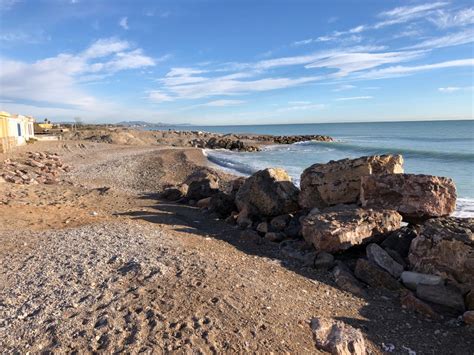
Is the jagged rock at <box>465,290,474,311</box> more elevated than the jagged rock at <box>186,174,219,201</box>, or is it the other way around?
the jagged rock at <box>186,174,219,201</box>

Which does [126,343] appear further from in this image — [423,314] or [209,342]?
[423,314]

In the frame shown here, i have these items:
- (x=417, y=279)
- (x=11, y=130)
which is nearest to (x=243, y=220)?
(x=417, y=279)

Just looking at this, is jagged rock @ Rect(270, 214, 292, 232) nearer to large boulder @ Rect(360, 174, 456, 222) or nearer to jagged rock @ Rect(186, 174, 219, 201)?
large boulder @ Rect(360, 174, 456, 222)

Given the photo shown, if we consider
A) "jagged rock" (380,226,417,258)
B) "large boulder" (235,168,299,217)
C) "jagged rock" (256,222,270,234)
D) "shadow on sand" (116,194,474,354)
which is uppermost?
"large boulder" (235,168,299,217)

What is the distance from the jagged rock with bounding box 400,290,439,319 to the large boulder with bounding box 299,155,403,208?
3.88 m

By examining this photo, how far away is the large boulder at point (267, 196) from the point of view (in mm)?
10086

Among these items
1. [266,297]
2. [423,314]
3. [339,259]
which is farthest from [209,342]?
[339,259]

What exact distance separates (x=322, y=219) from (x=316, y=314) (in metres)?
2.87

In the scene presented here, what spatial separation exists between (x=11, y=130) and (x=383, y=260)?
30106 millimetres

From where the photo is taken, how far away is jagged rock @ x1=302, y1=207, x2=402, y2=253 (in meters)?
7.19

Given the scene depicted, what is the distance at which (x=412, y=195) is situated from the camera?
8.16 metres

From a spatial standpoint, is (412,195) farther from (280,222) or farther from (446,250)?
(280,222)

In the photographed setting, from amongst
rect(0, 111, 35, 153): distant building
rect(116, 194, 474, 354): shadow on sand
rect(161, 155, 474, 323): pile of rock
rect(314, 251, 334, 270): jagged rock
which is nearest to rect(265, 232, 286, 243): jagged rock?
rect(161, 155, 474, 323): pile of rock

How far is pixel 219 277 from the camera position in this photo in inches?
227
